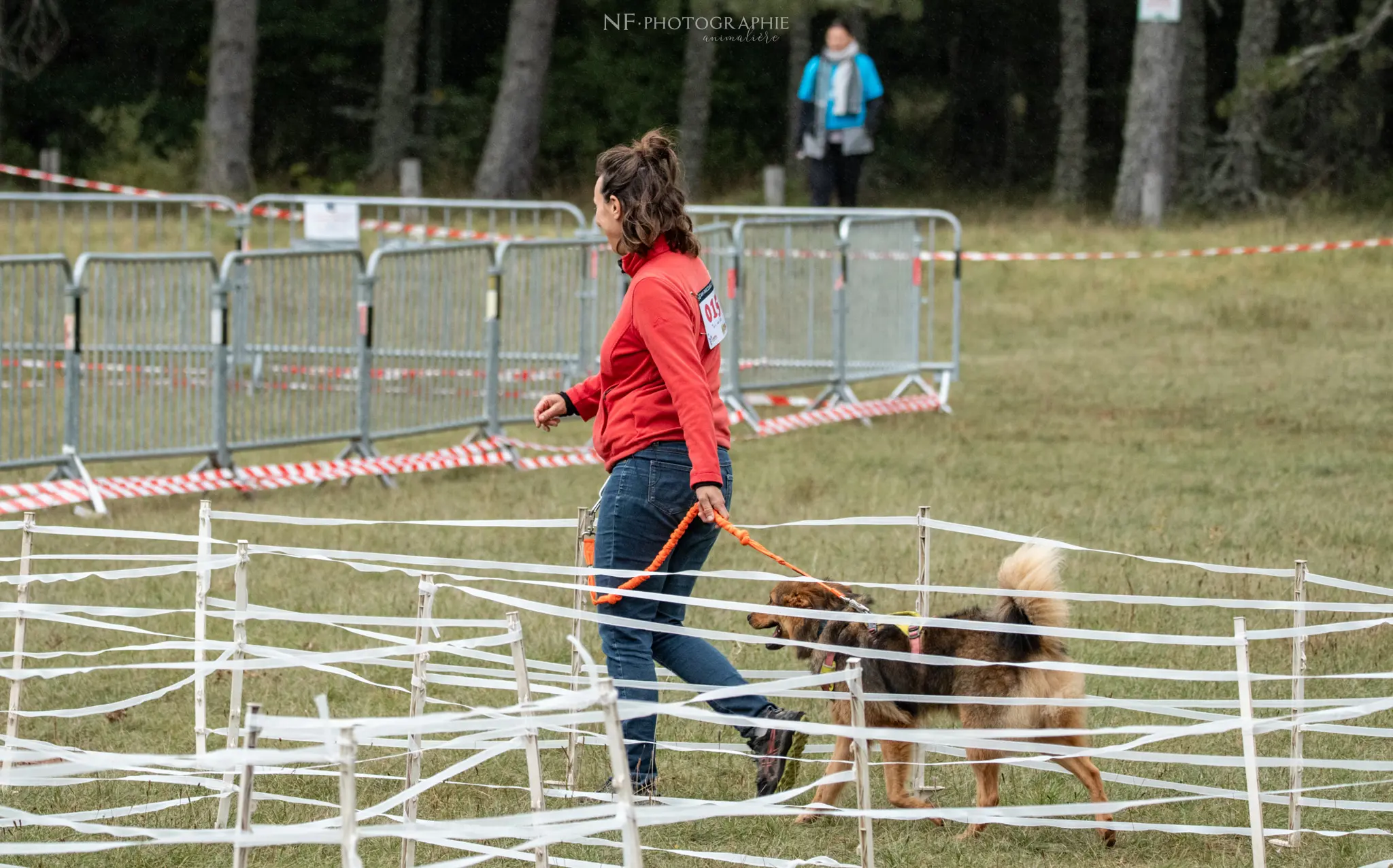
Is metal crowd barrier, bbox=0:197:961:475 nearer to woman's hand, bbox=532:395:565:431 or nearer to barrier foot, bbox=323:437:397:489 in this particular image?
barrier foot, bbox=323:437:397:489

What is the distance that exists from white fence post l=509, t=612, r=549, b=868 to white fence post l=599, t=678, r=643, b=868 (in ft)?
1.40

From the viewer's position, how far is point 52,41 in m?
36.8

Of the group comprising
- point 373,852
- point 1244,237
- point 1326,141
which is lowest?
point 373,852

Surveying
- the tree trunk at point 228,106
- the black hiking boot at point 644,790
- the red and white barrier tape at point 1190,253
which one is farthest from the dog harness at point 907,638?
the tree trunk at point 228,106

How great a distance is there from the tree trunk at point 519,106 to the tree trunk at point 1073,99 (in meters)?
11.0

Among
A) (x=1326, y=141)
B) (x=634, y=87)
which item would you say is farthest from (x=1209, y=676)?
(x=634, y=87)

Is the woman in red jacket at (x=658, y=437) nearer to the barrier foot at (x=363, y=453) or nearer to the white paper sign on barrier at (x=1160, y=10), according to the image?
the barrier foot at (x=363, y=453)

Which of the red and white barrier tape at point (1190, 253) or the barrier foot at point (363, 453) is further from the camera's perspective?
the red and white barrier tape at point (1190, 253)

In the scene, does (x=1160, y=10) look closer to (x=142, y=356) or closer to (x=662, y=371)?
(x=142, y=356)

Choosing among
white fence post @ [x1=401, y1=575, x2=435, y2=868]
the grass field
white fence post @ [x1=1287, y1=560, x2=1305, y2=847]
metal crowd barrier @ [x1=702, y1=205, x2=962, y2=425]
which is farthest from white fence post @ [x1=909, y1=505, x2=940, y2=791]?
metal crowd barrier @ [x1=702, y1=205, x2=962, y2=425]

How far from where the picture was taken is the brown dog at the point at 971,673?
5.08 meters

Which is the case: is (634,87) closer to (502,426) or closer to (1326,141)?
(1326,141)

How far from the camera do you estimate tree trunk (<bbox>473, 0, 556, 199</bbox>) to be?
29.2m

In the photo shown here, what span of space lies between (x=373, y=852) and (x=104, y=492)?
5.57 meters
